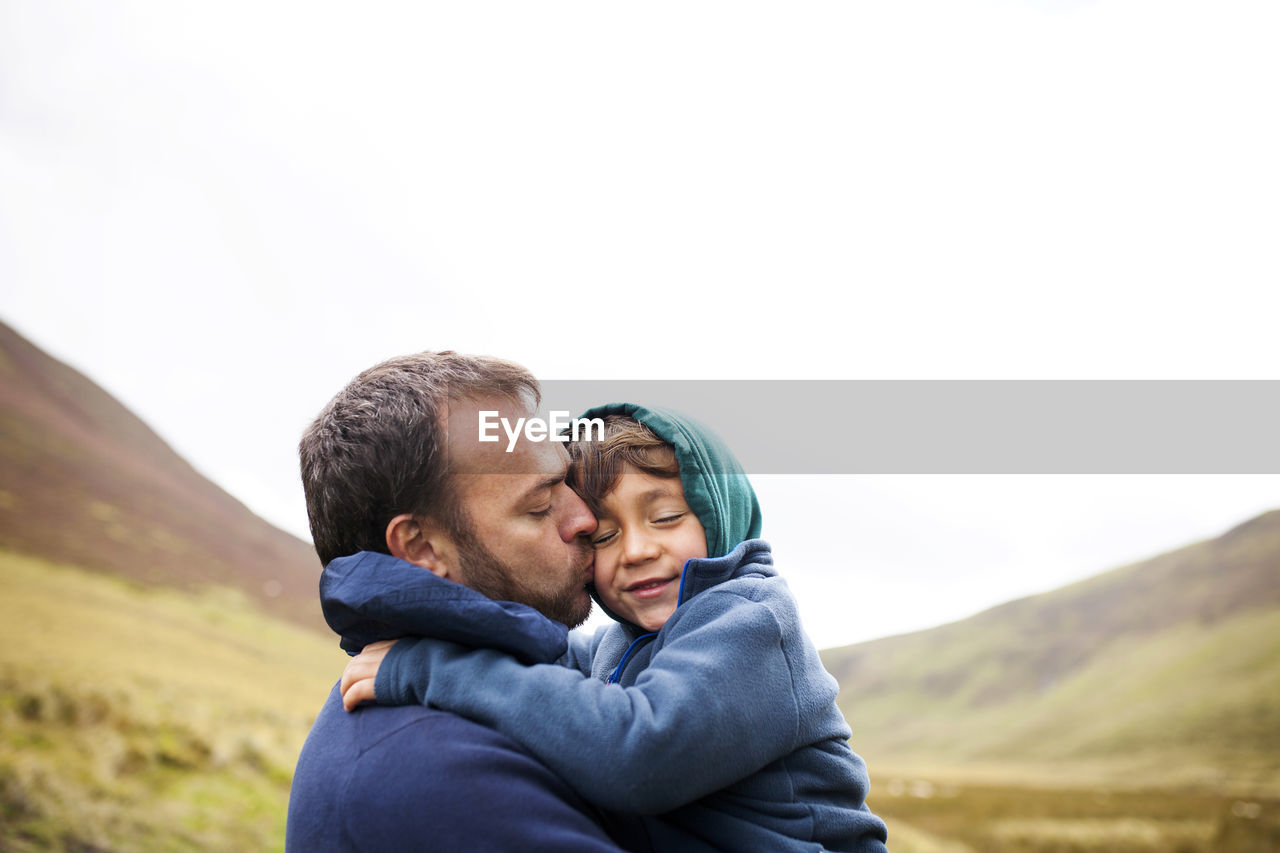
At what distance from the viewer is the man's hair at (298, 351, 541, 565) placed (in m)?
2.40

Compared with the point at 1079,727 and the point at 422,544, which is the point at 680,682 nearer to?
the point at 422,544

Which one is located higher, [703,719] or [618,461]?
[618,461]

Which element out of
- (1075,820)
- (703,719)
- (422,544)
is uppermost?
(422,544)

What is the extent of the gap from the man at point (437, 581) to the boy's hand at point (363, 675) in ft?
0.12

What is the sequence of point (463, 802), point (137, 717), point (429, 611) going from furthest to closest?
point (137, 717) < point (429, 611) < point (463, 802)

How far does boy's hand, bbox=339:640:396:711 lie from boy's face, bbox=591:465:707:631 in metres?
0.79

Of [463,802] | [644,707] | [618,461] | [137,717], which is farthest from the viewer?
[137,717]

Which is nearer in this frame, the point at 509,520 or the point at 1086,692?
the point at 509,520

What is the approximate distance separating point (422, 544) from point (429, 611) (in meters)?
0.44

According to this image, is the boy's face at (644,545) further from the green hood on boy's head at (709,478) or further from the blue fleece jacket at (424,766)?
the blue fleece jacket at (424,766)

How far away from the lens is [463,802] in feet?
5.98

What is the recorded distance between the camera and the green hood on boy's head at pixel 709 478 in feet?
8.87

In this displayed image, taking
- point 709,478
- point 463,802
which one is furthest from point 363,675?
point 709,478

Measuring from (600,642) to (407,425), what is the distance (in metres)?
1.30
